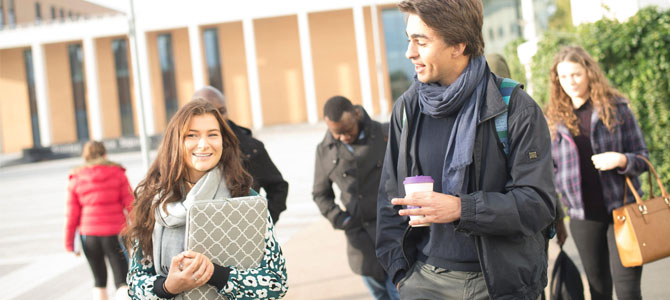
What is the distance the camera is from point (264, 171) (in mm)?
4172

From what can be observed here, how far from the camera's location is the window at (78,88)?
187 ft

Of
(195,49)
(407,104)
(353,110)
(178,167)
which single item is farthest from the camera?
(195,49)

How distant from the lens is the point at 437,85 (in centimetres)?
241

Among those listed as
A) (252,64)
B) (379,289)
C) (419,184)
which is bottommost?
(379,289)

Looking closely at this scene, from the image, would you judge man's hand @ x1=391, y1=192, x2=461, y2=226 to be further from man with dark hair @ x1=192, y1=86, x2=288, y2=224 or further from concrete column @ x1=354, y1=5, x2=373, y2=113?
concrete column @ x1=354, y1=5, x2=373, y2=113

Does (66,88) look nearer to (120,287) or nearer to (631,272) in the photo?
(120,287)

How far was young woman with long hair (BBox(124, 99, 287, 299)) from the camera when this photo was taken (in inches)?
98.4

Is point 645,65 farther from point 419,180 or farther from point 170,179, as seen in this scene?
point 170,179

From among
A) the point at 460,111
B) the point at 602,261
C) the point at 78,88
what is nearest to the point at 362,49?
the point at 78,88

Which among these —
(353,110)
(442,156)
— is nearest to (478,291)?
(442,156)

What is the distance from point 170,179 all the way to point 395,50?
53.0 meters

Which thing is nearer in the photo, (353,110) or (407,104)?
(407,104)

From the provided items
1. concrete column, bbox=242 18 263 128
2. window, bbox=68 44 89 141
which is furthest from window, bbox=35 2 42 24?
concrete column, bbox=242 18 263 128

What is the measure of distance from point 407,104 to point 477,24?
1.35 feet
